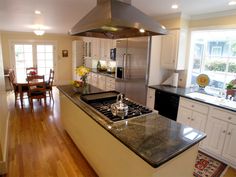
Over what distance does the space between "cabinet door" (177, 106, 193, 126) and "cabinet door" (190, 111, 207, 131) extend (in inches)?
2.4

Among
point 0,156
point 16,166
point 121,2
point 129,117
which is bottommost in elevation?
point 16,166

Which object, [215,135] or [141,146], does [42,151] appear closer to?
[141,146]

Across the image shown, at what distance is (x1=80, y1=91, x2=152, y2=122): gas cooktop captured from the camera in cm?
203

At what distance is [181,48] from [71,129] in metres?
2.75

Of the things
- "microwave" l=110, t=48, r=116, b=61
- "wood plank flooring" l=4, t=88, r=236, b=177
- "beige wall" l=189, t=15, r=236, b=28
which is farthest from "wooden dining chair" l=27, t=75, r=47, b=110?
"beige wall" l=189, t=15, r=236, b=28

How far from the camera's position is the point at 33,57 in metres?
7.45

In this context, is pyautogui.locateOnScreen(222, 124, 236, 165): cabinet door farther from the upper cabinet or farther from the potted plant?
the upper cabinet

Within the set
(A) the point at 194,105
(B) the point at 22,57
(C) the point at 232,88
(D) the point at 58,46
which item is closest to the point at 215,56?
(C) the point at 232,88

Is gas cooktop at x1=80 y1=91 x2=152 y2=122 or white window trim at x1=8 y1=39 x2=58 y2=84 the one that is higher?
white window trim at x1=8 y1=39 x2=58 y2=84

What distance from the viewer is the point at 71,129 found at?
3113 mm

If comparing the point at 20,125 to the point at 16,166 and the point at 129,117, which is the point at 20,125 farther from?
the point at 129,117

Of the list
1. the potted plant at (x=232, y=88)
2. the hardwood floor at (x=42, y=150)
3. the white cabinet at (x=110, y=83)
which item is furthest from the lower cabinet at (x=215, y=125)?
the white cabinet at (x=110, y=83)

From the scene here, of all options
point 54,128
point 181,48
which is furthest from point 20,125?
point 181,48

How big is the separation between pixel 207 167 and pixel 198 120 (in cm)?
74
